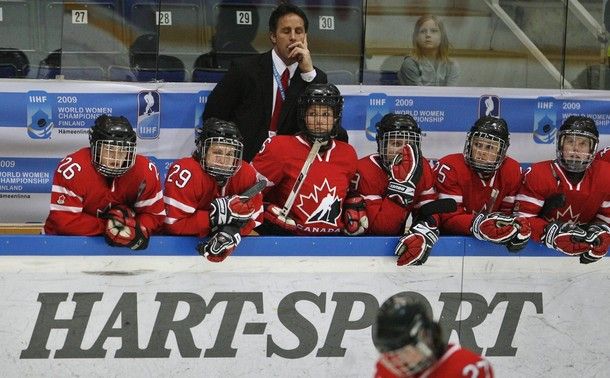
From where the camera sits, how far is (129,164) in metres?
4.78

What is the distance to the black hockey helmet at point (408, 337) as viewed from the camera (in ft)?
10.1

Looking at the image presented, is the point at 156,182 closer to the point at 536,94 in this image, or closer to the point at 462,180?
the point at 462,180

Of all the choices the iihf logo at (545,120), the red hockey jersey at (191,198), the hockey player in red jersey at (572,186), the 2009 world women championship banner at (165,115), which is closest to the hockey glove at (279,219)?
the red hockey jersey at (191,198)

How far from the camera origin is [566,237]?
16.2 ft

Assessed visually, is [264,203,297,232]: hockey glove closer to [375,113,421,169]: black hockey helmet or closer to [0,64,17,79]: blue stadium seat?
[375,113,421,169]: black hockey helmet

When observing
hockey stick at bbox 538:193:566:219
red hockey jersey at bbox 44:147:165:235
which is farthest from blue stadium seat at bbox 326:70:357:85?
red hockey jersey at bbox 44:147:165:235

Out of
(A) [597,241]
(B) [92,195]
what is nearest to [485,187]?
(A) [597,241]

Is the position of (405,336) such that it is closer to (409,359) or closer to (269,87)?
(409,359)

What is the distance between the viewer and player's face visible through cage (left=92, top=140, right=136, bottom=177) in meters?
4.72

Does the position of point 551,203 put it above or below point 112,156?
below

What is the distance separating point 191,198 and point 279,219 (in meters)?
0.38

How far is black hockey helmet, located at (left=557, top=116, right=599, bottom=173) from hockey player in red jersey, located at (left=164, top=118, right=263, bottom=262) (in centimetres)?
132

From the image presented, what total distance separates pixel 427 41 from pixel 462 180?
1507 mm

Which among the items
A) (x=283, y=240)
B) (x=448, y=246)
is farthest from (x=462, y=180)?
(x=283, y=240)
